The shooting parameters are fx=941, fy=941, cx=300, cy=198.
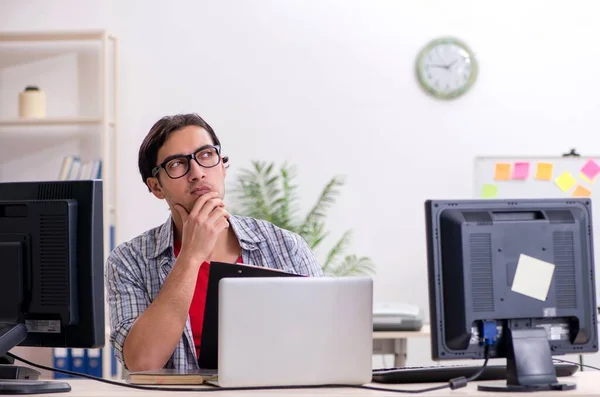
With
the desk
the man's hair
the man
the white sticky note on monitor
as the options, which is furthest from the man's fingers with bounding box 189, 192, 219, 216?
the desk

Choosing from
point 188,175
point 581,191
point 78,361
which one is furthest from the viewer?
point 581,191

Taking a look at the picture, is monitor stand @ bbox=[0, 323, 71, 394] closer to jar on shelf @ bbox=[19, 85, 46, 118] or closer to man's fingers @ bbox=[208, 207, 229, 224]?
man's fingers @ bbox=[208, 207, 229, 224]

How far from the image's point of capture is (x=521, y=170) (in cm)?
468

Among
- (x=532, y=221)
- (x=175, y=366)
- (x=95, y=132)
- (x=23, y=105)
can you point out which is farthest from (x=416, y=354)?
(x=532, y=221)

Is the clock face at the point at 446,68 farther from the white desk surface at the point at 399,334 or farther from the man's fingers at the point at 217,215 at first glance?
the man's fingers at the point at 217,215

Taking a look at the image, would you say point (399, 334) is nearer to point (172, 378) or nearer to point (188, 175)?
point (188, 175)

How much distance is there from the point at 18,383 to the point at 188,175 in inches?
30.2

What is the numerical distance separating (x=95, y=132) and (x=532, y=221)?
3.33m

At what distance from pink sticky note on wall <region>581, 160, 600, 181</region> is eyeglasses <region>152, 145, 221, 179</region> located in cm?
268

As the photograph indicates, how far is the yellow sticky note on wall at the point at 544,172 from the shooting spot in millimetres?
4645

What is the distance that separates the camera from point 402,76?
4.86m

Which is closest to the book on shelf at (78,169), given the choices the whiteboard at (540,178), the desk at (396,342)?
the desk at (396,342)

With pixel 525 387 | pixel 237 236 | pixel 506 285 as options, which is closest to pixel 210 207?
pixel 237 236

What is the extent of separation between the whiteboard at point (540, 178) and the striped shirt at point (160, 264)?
7.59 feet
